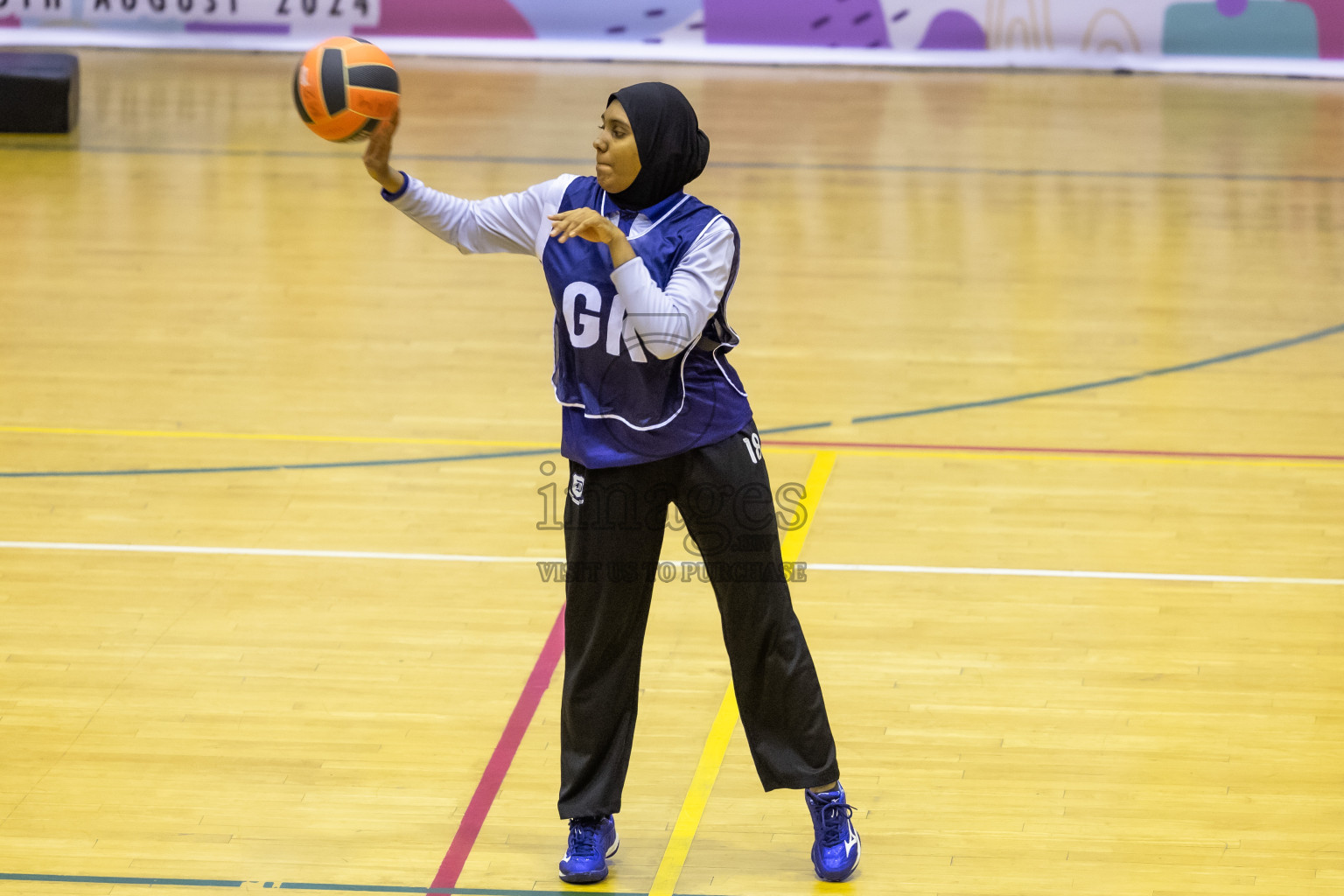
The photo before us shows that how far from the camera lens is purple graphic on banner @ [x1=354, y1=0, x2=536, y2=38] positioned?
14531mm

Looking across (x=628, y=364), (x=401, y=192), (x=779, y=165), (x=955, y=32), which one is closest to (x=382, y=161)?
(x=401, y=192)

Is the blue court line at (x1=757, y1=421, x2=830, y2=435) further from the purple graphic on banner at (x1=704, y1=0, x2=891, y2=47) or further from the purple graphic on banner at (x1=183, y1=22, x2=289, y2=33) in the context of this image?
the purple graphic on banner at (x1=183, y1=22, x2=289, y2=33)

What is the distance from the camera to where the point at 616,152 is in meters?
3.04

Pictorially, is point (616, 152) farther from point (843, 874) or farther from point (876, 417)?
point (876, 417)

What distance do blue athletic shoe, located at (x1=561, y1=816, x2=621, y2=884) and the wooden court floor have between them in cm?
8

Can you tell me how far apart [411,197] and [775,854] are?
5.54ft

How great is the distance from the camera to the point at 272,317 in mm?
7750

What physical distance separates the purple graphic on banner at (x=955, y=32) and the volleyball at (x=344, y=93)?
11.5 m

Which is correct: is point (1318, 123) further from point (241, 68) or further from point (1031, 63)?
point (241, 68)

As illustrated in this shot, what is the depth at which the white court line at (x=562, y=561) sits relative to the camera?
5.07 m

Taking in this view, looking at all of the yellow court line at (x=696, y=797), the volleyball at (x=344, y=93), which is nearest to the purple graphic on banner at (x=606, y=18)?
the yellow court line at (x=696, y=797)

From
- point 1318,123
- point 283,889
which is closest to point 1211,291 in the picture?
point 1318,123

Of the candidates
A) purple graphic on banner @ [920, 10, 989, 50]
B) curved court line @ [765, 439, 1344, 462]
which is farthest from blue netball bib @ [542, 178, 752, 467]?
purple graphic on banner @ [920, 10, 989, 50]

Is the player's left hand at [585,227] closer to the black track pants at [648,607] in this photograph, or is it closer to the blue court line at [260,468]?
the black track pants at [648,607]
